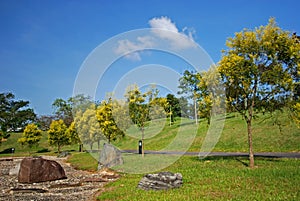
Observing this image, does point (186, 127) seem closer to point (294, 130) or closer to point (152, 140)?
point (152, 140)

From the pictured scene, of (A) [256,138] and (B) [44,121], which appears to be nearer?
(A) [256,138]

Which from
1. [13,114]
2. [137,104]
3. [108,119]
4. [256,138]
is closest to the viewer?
[137,104]

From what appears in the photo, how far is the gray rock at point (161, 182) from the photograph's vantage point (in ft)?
36.3

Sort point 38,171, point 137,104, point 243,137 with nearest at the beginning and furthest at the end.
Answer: point 38,171, point 137,104, point 243,137

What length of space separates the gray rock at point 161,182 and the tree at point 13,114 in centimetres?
7341

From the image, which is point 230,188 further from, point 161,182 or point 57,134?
point 57,134

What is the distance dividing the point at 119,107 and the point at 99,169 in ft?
30.1

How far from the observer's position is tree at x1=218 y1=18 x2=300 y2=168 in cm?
→ 1542

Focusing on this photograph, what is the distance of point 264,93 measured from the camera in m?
16.1

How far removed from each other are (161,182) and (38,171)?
9.44 meters

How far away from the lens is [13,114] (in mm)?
84125

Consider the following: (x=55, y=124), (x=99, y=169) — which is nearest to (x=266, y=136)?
(x=99, y=169)

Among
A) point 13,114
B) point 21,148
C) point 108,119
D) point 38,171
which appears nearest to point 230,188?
point 38,171

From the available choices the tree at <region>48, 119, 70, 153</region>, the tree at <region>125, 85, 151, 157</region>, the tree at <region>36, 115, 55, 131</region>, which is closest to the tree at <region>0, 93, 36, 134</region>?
the tree at <region>36, 115, 55, 131</region>
